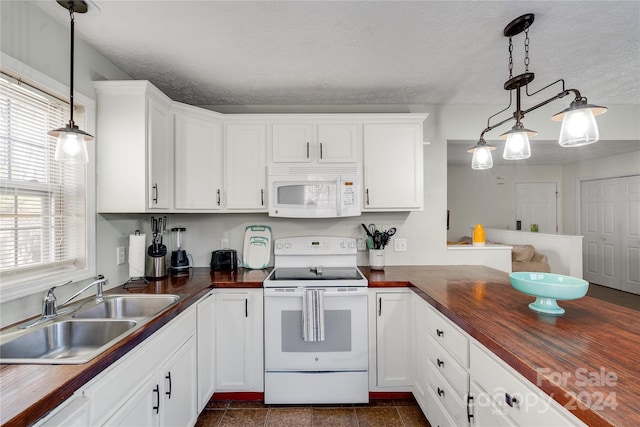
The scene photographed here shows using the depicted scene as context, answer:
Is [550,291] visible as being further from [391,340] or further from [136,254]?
[136,254]

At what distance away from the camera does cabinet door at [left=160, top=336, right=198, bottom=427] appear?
147 centimetres

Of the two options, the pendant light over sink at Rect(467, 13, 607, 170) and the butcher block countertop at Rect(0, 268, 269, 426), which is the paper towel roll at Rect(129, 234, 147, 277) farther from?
the pendant light over sink at Rect(467, 13, 607, 170)

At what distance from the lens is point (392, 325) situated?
6.99ft

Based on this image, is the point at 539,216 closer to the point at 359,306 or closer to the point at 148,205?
the point at 359,306

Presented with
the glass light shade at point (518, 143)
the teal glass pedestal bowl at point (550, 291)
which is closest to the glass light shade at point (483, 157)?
the glass light shade at point (518, 143)

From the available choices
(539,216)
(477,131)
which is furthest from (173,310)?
(539,216)

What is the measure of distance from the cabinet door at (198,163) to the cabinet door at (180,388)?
3.47 feet

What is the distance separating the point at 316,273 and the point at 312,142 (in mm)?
1082

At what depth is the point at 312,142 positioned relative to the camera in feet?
8.05

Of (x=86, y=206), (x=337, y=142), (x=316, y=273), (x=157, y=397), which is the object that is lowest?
(x=157, y=397)

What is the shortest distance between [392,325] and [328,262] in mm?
775

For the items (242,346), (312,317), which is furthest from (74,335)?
(312,317)

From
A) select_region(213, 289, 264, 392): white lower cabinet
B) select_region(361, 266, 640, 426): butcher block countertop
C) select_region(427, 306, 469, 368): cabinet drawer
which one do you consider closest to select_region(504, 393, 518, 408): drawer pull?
select_region(361, 266, 640, 426): butcher block countertop

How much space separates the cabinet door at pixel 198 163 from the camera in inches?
89.2
